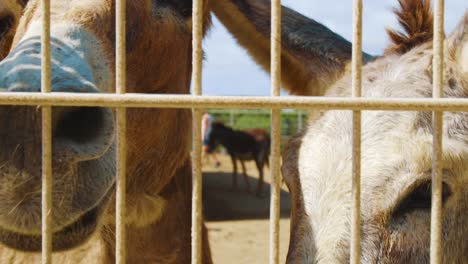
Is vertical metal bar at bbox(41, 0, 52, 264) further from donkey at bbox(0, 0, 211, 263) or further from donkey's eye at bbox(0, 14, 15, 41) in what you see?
donkey's eye at bbox(0, 14, 15, 41)

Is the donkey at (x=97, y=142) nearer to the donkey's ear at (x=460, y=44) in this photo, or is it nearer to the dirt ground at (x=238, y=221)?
the donkey's ear at (x=460, y=44)

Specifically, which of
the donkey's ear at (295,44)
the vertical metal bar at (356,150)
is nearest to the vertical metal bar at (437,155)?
the vertical metal bar at (356,150)

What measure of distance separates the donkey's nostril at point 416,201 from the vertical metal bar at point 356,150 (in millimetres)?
518

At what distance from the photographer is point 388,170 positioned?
7.11 ft

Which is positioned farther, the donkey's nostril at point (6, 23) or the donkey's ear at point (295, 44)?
the donkey's ear at point (295, 44)

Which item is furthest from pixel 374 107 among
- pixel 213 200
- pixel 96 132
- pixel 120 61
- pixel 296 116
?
pixel 296 116

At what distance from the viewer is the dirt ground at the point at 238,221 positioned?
8633 millimetres

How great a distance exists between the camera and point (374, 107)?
172 centimetres

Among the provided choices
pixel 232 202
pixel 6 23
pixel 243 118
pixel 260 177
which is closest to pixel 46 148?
pixel 6 23

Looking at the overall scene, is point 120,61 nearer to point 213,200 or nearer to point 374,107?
point 374,107

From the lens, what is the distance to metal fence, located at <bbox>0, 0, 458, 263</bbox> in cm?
171

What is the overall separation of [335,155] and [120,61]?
100 cm

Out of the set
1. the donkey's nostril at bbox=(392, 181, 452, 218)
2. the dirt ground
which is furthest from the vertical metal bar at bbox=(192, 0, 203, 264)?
the dirt ground

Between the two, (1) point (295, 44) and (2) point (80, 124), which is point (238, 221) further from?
(2) point (80, 124)
